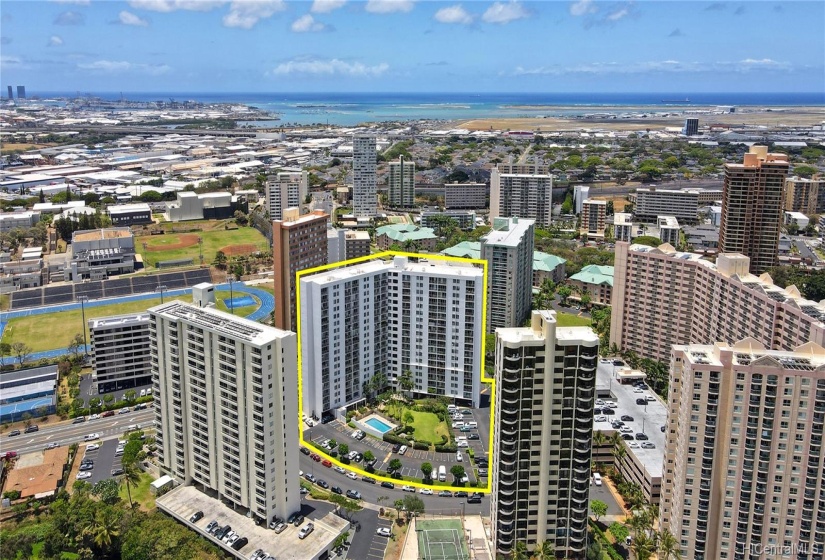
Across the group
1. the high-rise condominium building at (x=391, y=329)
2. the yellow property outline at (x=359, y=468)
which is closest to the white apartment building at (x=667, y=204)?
the yellow property outline at (x=359, y=468)

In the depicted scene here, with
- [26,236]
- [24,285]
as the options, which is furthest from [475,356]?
[26,236]

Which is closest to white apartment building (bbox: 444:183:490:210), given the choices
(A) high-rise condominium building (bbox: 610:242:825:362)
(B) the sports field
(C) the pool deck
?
(B) the sports field

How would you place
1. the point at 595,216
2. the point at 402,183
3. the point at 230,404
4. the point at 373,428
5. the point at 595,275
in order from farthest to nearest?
the point at 402,183 < the point at 595,216 < the point at 595,275 < the point at 373,428 < the point at 230,404

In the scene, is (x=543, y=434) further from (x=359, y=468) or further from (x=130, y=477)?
(x=130, y=477)

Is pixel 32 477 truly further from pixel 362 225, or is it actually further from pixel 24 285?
pixel 362 225

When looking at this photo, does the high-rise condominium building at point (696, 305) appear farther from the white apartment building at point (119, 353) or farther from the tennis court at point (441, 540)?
the white apartment building at point (119, 353)

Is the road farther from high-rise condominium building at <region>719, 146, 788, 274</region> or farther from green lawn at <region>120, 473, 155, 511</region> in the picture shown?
high-rise condominium building at <region>719, 146, 788, 274</region>

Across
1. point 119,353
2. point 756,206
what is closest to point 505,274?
point 756,206
